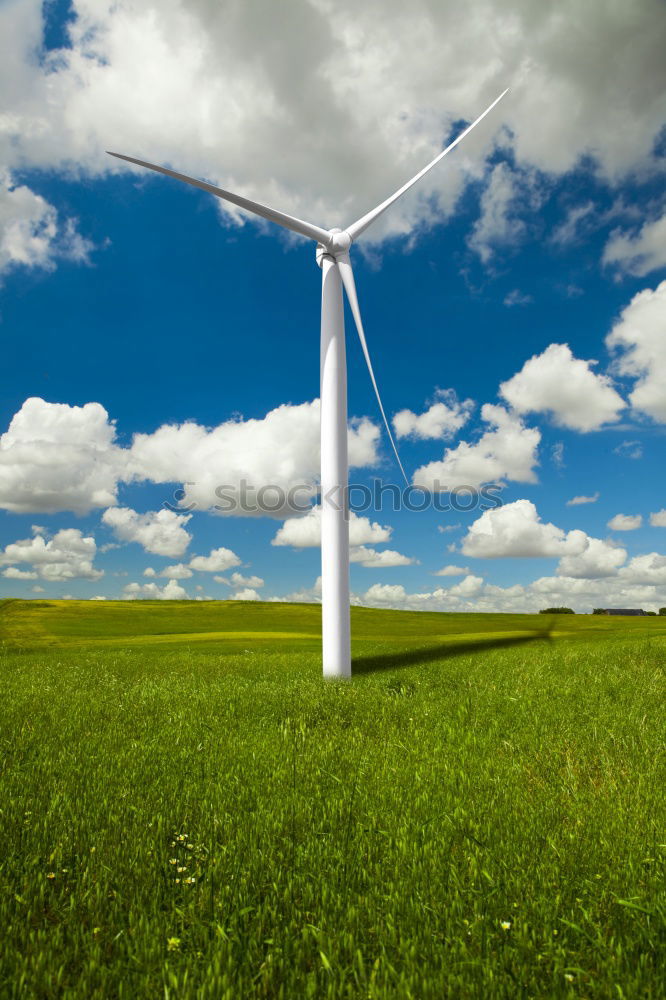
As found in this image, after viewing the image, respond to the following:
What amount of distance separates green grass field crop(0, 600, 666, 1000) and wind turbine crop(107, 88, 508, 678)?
632 cm

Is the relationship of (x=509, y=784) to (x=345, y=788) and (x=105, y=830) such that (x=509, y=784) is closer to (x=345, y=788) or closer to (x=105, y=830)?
(x=345, y=788)

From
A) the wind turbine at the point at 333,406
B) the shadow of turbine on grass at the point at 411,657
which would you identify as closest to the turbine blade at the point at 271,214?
the wind turbine at the point at 333,406

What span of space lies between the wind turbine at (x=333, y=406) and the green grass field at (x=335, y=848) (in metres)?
6.32

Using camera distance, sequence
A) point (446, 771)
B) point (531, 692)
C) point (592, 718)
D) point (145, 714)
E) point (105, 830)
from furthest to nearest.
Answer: point (531, 692) < point (145, 714) < point (592, 718) < point (446, 771) < point (105, 830)

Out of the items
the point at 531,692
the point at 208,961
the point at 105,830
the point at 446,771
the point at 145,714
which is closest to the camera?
the point at 208,961

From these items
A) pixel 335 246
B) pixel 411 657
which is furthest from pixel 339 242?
pixel 411 657

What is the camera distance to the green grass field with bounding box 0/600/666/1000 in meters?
4.19

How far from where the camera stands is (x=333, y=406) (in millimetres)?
20484

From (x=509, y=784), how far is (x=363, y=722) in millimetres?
4207

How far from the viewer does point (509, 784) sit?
7.80 metres

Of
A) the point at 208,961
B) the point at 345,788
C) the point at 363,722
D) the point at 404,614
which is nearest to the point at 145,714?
the point at 363,722

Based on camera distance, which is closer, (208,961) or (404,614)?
(208,961)

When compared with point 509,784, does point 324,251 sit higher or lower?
higher

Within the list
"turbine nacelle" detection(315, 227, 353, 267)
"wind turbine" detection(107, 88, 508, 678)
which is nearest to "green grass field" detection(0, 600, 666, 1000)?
"wind turbine" detection(107, 88, 508, 678)
